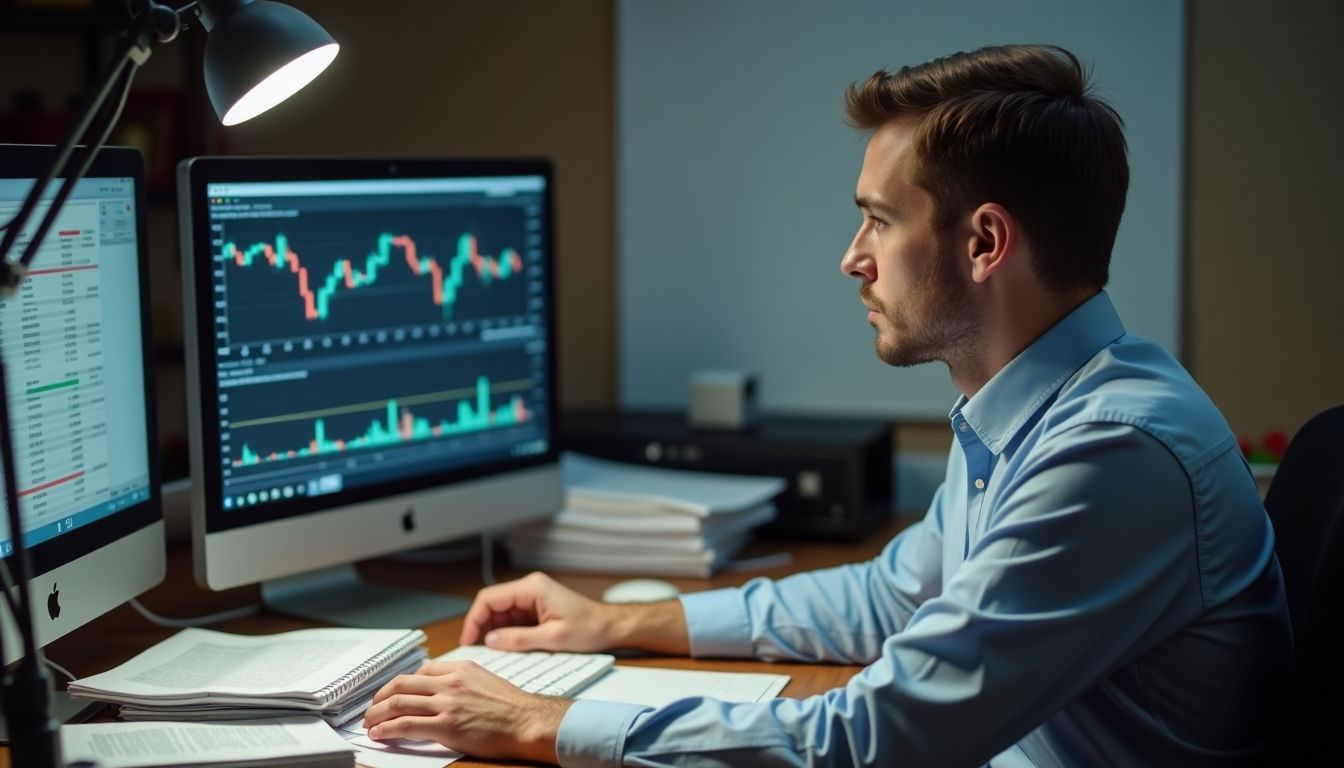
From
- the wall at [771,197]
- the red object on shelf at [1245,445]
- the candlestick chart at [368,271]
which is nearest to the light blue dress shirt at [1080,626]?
the candlestick chart at [368,271]

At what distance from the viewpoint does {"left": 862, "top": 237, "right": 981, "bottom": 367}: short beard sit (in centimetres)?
131

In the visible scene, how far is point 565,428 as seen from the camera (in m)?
2.26

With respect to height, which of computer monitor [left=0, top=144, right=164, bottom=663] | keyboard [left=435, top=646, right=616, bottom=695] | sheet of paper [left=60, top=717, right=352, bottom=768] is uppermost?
computer monitor [left=0, top=144, right=164, bottom=663]

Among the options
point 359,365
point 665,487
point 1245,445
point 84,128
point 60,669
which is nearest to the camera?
point 84,128

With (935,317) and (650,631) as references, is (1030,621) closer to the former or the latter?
(935,317)

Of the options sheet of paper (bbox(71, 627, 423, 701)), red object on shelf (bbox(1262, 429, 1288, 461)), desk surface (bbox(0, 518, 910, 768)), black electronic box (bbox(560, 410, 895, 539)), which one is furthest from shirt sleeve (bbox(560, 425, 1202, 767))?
red object on shelf (bbox(1262, 429, 1288, 461))

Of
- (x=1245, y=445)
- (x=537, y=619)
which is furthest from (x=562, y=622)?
(x=1245, y=445)

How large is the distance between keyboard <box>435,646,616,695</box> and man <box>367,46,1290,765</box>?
129mm

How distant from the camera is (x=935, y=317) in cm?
133

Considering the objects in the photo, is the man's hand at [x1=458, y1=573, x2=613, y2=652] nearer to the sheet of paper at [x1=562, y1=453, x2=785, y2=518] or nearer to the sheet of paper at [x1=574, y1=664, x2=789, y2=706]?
Answer: the sheet of paper at [x1=574, y1=664, x2=789, y2=706]

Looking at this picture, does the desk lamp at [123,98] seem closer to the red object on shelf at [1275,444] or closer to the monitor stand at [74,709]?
the monitor stand at [74,709]

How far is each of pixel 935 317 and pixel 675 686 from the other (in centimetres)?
48

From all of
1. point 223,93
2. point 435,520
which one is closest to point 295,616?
point 435,520

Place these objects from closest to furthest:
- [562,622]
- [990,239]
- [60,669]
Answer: [990,239] < [60,669] < [562,622]
